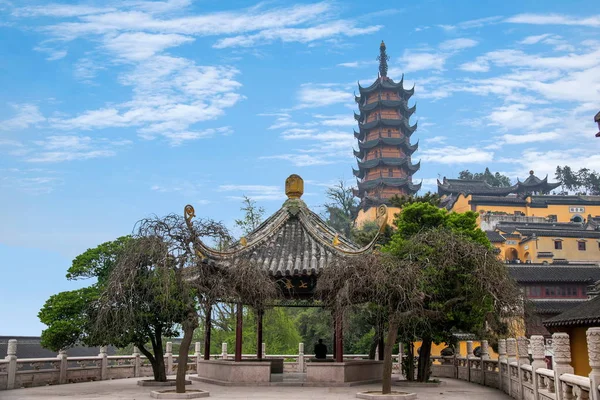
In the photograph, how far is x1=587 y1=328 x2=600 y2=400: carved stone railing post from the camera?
750cm

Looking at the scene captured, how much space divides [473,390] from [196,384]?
22.3ft

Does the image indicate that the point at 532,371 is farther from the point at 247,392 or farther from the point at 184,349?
the point at 184,349

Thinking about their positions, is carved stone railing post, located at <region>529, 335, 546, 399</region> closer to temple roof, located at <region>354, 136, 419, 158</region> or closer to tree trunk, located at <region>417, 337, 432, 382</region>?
tree trunk, located at <region>417, 337, 432, 382</region>

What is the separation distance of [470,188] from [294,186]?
49.8 metres

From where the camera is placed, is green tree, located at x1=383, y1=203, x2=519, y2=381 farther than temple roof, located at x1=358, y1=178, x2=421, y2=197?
No

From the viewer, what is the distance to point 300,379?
643 inches

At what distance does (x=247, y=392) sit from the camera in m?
13.3

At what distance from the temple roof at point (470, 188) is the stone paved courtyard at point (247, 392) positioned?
160 feet

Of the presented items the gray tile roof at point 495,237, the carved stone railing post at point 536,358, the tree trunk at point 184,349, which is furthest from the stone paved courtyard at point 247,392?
the gray tile roof at point 495,237

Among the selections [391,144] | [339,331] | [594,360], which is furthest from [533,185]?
[594,360]

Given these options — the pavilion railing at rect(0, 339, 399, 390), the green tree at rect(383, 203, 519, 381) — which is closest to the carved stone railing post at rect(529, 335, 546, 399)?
the green tree at rect(383, 203, 519, 381)

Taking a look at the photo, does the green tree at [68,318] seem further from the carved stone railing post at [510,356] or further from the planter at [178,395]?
the carved stone railing post at [510,356]

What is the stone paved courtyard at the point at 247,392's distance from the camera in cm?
1270

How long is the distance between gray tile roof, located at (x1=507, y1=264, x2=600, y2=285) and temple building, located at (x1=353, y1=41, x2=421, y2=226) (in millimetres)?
22175
